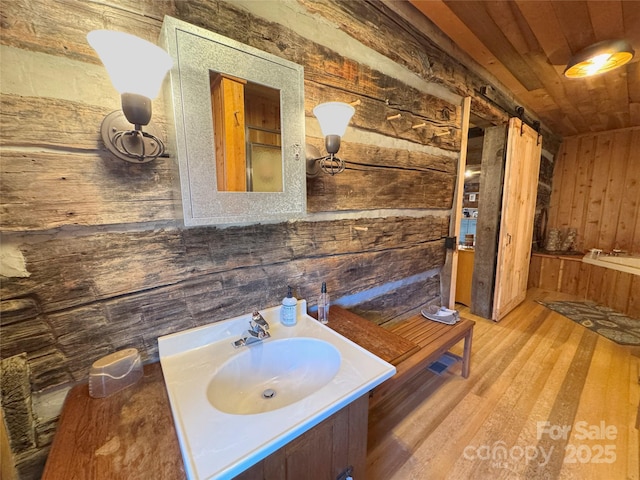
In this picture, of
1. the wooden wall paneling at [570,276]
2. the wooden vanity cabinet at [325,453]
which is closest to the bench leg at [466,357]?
the wooden vanity cabinet at [325,453]

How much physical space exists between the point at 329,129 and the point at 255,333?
92 cm

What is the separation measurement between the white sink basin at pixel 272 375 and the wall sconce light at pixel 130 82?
0.77m

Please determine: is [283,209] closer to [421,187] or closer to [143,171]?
[143,171]

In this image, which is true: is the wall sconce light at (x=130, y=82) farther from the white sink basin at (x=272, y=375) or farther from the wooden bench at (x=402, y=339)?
the wooden bench at (x=402, y=339)

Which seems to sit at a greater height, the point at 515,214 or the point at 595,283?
the point at 515,214

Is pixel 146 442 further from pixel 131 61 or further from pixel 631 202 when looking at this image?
pixel 631 202

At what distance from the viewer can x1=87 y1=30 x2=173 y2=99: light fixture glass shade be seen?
62 cm

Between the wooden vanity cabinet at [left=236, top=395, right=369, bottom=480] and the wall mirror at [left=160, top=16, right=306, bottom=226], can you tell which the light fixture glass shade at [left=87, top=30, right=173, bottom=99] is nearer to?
the wall mirror at [left=160, top=16, right=306, bottom=226]

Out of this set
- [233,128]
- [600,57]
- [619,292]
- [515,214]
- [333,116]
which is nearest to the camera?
[233,128]

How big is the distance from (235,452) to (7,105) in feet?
3.33

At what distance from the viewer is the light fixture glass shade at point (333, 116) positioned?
41.4 inches

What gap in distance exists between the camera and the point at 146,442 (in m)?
0.60

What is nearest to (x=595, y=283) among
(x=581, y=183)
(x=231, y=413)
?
(x=581, y=183)

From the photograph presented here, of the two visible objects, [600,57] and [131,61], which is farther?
[600,57]
